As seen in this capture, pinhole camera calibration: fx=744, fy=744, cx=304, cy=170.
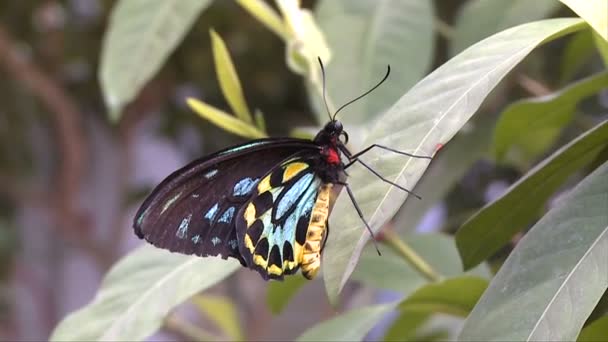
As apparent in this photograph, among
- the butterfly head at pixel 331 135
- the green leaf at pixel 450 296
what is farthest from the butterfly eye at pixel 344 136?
the green leaf at pixel 450 296

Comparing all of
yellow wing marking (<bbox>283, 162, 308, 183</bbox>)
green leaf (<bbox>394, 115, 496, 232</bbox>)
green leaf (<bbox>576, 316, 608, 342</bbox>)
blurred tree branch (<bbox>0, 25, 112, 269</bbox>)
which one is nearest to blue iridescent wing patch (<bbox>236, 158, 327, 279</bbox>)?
yellow wing marking (<bbox>283, 162, 308, 183</bbox>)

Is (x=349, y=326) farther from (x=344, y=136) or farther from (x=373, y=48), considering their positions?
(x=373, y=48)

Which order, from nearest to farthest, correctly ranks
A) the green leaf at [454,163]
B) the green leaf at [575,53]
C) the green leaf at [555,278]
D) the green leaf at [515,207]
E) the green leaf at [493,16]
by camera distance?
the green leaf at [555,278] → the green leaf at [515,207] → the green leaf at [493,16] → the green leaf at [575,53] → the green leaf at [454,163]

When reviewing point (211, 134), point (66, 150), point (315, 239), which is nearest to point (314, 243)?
point (315, 239)

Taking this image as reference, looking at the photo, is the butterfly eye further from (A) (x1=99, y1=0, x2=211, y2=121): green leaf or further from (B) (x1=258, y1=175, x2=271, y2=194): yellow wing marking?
(A) (x1=99, y1=0, x2=211, y2=121): green leaf

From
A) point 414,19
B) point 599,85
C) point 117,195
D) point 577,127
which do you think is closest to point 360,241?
point 599,85

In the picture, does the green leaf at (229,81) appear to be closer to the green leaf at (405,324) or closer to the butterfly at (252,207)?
the butterfly at (252,207)
